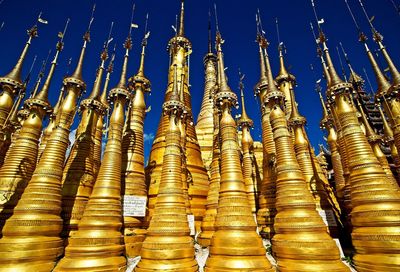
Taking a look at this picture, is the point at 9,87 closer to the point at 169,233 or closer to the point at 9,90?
the point at 9,90

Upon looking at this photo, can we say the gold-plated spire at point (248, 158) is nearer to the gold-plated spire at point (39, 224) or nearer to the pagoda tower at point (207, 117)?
the pagoda tower at point (207, 117)

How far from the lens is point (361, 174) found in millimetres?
11391

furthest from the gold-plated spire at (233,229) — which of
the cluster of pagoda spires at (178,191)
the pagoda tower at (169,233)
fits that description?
the pagoda tower at (169,233)

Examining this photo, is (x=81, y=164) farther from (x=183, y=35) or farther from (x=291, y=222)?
(x=183, y=35)

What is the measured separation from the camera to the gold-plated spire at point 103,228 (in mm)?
10531

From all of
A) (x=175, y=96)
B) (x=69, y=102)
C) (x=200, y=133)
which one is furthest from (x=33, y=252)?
(x=200, y=133)

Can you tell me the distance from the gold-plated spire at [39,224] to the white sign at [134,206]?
3.83m

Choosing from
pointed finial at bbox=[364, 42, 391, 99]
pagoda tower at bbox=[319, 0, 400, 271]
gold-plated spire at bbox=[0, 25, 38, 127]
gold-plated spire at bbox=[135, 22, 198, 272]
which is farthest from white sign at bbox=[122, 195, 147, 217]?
pointed finial at bbox=[364, 42, 391, 99]

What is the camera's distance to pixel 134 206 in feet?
49.5

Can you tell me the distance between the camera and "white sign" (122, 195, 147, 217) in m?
14.8

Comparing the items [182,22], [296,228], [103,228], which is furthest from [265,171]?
[182,22]

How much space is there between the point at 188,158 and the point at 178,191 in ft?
27.5

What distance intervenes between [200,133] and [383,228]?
71.6 feet

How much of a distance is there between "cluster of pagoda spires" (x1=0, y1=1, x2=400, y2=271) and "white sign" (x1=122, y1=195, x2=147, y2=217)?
1.01 ft
